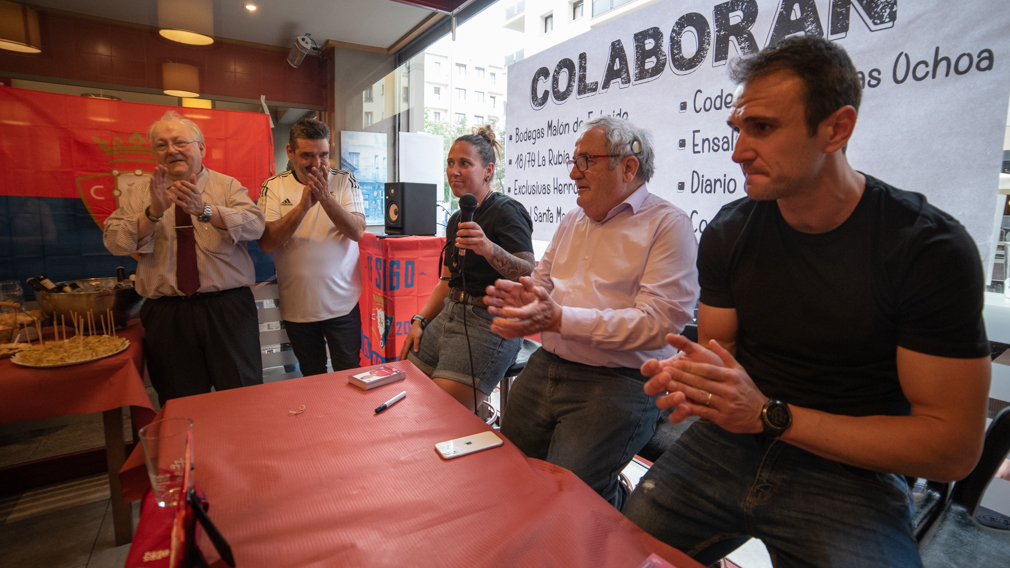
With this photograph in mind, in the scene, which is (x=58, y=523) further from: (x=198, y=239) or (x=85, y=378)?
(x=198, y=239)

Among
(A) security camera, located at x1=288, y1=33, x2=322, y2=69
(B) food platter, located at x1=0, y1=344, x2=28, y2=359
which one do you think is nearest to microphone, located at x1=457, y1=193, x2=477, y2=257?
(B) food platter, located at x1=0, y1=344, x2=28, y2=359

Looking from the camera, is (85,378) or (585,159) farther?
(85,378)

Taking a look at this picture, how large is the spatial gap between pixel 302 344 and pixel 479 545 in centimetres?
232

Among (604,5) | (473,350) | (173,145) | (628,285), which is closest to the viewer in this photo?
(628,285)

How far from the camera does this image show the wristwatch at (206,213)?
225 centimetres

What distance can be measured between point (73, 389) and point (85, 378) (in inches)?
1.9

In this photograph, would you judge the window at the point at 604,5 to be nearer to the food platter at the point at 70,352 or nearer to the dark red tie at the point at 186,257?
the dark red tie at the point at 186,257

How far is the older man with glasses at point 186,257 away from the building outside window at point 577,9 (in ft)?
6.84

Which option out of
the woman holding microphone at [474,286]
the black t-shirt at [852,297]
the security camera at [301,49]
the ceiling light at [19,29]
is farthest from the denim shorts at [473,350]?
the ceiling light at [19,29]

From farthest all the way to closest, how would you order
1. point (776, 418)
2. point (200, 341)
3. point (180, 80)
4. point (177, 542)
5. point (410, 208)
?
point (180, 80) < point (410, 208) < point (200, 341) < point (776, 418) < point (177, 542)

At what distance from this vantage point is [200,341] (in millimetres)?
2367

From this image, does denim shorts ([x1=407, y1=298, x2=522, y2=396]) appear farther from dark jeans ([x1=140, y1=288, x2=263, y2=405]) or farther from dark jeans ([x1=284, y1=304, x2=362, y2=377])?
dark jeans ([x1=140, y1=288, x2=263, y2=405])

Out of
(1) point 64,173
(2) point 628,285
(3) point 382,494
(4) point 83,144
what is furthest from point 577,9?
(1) point 64,173

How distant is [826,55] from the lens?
3.42ft
